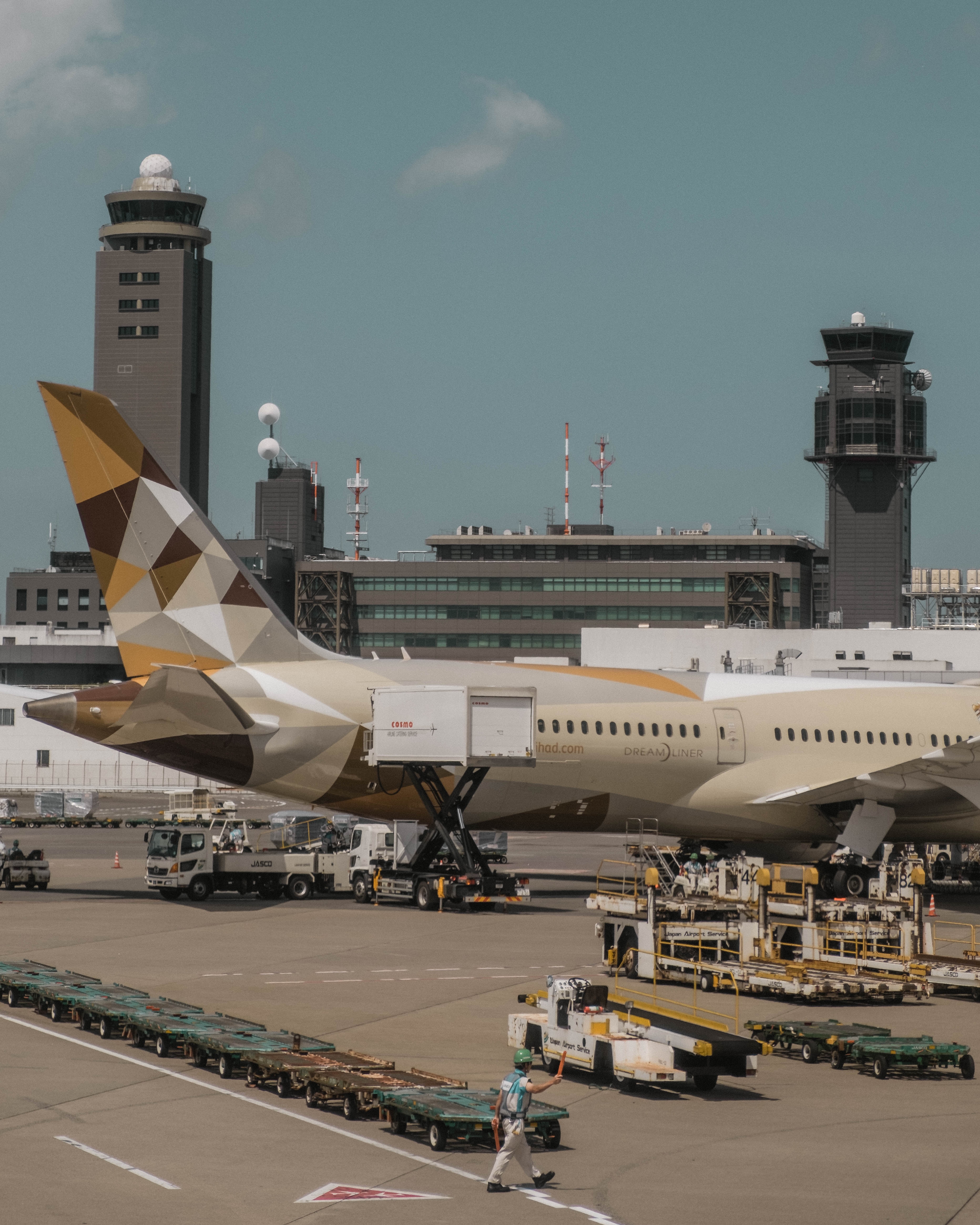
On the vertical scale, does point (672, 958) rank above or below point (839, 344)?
below

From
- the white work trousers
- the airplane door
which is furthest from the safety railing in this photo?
the airplane door

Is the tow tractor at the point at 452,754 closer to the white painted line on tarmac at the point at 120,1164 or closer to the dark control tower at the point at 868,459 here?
the white painted line on tarmac at the point at 120,1164

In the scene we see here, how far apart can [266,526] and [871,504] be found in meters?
70.6

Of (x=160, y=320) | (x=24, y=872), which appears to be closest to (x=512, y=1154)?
(x=24, y=872)

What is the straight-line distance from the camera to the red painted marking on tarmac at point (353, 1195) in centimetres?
1549

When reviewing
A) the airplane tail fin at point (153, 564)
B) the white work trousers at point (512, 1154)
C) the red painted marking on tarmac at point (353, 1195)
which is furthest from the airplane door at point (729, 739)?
the red painted marking on tarmac at point (353, 1195)

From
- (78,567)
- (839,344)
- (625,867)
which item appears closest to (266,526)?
Answer: (78,567)

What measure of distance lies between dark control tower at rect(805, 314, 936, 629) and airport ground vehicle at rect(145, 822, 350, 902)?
11300cm

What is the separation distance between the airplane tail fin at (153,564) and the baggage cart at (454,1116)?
25.7 meters

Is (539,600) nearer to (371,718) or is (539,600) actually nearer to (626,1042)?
(371,718)

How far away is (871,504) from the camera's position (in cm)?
15400

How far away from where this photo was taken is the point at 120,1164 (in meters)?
16.6

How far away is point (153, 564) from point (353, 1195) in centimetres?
2943

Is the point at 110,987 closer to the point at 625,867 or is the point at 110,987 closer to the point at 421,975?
the point at 421,975
